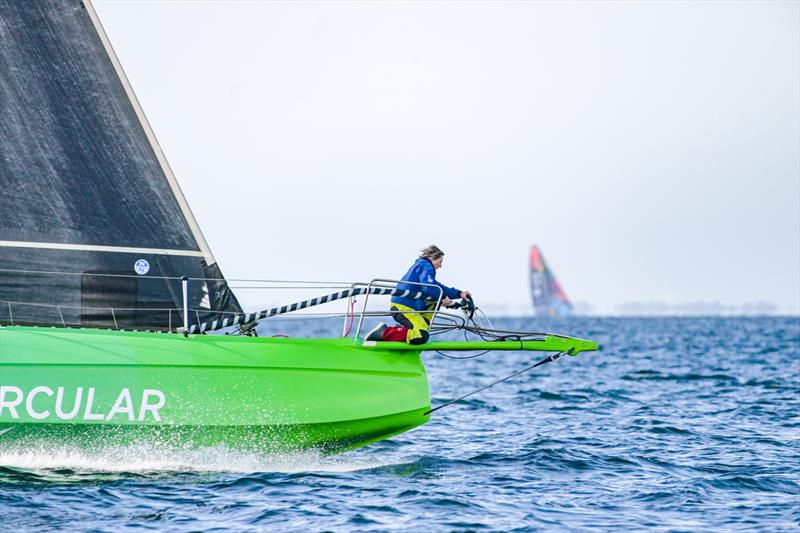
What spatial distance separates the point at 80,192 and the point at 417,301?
3.38 meters

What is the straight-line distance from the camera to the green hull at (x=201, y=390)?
365 inches

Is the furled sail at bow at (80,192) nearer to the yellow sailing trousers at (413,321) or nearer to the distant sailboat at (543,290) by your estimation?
the yellow sailing trousers at (413,321)

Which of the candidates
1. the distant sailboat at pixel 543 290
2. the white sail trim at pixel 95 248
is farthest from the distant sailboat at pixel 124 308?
the distant sailboat at pixel 543 290

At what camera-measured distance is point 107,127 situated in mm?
10242

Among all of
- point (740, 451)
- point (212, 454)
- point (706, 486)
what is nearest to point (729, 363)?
point (740, 451)

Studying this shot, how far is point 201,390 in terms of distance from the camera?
9.60 meters

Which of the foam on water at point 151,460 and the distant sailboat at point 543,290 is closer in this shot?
the foam on water at point 151,460

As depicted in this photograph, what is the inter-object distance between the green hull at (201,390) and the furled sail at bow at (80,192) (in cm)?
70

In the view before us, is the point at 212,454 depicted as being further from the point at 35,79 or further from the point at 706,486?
the point at 706,486

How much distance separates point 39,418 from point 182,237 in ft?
7.37

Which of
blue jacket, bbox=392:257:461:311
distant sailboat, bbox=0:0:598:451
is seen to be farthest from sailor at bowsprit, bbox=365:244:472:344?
distant sailboat, bbox=0:0:598:451

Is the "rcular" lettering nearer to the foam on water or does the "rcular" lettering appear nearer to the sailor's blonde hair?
the foam on water

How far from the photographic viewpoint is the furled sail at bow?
32.7 feet

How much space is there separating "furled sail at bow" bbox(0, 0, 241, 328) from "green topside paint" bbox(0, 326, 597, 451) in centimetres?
69
